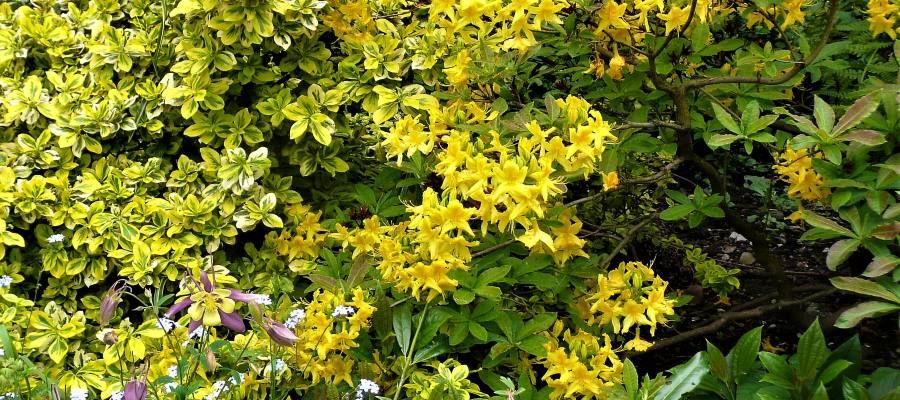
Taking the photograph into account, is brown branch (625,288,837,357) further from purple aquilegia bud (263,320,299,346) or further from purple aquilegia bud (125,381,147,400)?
purple aquilegia bud (125,381,147,400)

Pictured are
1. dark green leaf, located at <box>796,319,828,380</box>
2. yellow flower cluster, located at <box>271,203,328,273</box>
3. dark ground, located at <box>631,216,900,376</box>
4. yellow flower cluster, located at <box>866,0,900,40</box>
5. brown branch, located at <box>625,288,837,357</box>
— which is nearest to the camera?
dark green leaf, located at <box>796,319,828,380</box>

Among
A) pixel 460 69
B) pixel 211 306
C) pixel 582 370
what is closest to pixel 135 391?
pixel 211 306

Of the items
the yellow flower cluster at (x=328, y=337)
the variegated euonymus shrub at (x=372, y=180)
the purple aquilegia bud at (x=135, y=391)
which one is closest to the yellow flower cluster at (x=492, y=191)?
the variegated euonymus shrub at (x=372, y=180)

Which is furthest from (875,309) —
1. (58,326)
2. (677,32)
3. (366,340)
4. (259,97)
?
(58,326)

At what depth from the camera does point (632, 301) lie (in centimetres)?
172

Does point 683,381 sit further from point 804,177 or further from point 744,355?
point 804,177

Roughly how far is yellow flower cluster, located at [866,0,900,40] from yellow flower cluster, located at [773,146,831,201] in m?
0.38

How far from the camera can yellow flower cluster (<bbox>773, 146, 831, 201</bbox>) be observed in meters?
1.74

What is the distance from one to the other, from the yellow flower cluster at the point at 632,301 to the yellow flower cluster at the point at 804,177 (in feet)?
1.15

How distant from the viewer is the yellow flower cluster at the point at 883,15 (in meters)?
1.84

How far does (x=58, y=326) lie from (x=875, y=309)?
190 centimetres

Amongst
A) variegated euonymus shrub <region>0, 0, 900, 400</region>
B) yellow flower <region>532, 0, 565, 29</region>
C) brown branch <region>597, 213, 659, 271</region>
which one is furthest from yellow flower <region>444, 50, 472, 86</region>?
brown branch <region>597, 213, 659, 271</region>

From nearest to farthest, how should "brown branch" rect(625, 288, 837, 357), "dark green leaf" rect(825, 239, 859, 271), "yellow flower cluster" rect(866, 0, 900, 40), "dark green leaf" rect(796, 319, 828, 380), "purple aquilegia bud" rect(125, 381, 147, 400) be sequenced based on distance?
1. "purple aquilegia bud" rect(125, 381, 147, 400)
2. "dark green leaf" rect(825, 239, 859, 271)
3. "dark green leaf" rect(796, 319, 828, 380)
4. "yellow flower cluster" rect(866, 0, 900, 40)
5. "brown branch" rect(625, 288, 837, 357)

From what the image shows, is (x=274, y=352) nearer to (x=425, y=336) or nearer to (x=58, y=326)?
(x=425, y=336)
